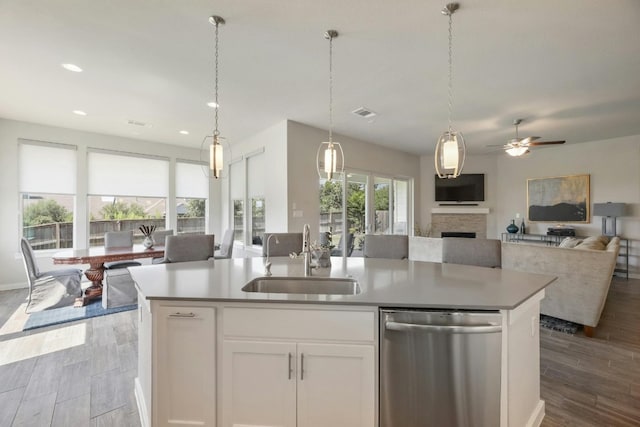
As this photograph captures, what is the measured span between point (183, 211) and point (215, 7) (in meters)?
5.35

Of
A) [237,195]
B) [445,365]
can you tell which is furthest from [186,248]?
[237,195]

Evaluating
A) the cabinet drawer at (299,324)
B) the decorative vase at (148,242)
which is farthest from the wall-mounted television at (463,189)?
the cabinet drawer at (299,324)

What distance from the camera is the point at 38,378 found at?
2.28 m

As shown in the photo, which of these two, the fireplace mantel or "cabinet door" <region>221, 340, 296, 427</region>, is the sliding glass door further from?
"cabinet door" <region>221, 340, 296, 427</region>

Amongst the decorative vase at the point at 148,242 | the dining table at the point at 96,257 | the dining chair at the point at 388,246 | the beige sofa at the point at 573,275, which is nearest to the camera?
the beige sofa at the point at 573,275

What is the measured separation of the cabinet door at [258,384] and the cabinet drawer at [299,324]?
63 mm

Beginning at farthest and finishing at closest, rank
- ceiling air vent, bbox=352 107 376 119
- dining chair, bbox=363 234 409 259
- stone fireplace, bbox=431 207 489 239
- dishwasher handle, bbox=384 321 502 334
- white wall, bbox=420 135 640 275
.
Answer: stone fireplace, bbox=431 207 489 239, white wall, bbox=420 135 640 275, ceiling air vent, bbox=352 107 376 119, dining chair, bbox=363 234 409 259, dishwasher handle, bbox=384 321 502 334

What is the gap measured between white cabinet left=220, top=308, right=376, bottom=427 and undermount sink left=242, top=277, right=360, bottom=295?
48cm

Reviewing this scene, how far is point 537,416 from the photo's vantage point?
1.79 m

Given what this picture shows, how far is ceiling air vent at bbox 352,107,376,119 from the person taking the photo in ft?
14.2

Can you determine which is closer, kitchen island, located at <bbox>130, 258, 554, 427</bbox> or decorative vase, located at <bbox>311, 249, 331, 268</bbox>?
kitchen island, located at <bbox>130, 258, 554, 427</bbox>

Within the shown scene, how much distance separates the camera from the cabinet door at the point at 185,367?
5.05 feet

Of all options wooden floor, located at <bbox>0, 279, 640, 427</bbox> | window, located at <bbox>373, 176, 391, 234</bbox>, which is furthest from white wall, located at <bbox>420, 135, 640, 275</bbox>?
wooden floor, located at <bbox>0, 279, 640, 427</bbox>

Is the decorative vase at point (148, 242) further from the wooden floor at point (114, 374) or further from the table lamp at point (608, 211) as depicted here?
the table lamp at point (608, 211)
